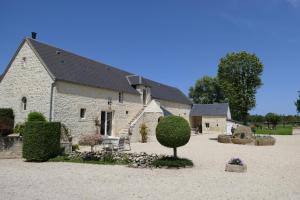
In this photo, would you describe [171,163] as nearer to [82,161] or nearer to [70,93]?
[82,161]

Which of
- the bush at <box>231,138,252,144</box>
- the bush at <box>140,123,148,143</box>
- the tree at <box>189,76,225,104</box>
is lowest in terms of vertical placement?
the bush at <box>231,138,252,144</box>

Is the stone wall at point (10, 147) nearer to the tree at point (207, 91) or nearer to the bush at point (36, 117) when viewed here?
the bush at point (36, 117)

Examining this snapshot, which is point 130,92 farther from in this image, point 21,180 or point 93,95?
point 21,180

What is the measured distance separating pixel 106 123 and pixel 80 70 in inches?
203

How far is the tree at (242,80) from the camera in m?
30.8

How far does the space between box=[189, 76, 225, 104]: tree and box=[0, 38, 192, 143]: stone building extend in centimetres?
4164

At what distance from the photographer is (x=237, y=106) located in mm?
31047

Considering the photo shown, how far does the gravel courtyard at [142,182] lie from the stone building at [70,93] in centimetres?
788

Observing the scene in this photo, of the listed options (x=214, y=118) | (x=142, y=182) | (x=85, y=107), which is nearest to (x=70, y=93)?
(x=85, y=107)

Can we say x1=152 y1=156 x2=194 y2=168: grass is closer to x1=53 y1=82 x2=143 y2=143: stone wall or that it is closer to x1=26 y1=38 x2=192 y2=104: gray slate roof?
x1=53 y1=82 x2=143 y2=143: stone wall

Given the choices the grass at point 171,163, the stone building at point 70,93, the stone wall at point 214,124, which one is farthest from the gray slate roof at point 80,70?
the stone wall at point 214,124

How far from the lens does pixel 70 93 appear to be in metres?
21.0

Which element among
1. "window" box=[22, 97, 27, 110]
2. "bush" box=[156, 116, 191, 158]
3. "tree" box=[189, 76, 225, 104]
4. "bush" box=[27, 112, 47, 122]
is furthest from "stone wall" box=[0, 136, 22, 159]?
"tree" box=[189, 76, 225, 104]

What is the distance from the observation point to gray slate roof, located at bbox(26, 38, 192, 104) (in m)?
21.1
